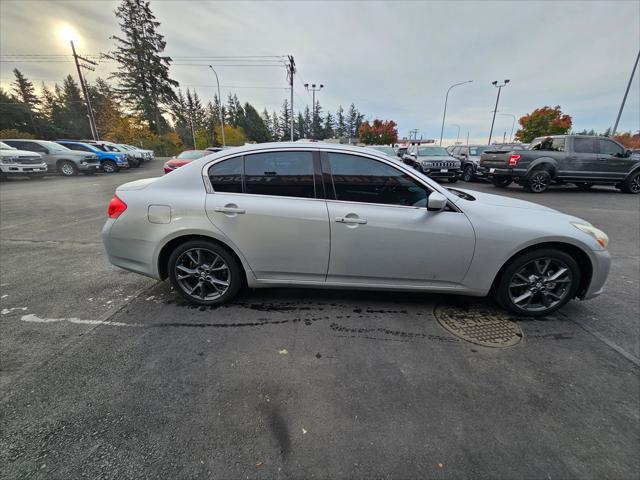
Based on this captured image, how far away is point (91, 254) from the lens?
446 cm

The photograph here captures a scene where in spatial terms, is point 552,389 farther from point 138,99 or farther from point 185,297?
point 138,99

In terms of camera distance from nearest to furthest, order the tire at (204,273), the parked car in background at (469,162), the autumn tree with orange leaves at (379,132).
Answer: the tire at (204,273) < the parked car in background at (469,162) < the autumn tree with orange leaves at (379,132)

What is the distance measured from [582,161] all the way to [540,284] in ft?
37.2

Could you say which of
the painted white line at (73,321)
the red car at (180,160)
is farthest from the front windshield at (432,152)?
the painted white line at (73,321)

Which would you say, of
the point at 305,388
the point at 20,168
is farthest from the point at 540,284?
the point at 20,168

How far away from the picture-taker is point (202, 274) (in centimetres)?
295

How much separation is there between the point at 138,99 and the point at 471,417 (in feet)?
177

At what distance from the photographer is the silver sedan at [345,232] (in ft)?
8.62

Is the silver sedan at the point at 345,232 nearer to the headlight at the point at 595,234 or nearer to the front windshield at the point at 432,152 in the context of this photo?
the headlight at the point at 595,234

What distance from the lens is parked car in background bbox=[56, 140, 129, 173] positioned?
1673 cm

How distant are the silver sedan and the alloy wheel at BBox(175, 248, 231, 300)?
1 centimetres

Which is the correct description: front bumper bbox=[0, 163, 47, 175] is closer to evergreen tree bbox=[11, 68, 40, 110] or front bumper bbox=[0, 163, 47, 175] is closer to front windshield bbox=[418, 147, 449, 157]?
front windshield bbox=[418, 147, 449, 157]

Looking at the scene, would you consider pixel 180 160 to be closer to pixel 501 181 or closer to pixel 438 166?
pixel 438 166

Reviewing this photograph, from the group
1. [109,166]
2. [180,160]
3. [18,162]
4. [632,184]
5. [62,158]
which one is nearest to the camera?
[632,184]
